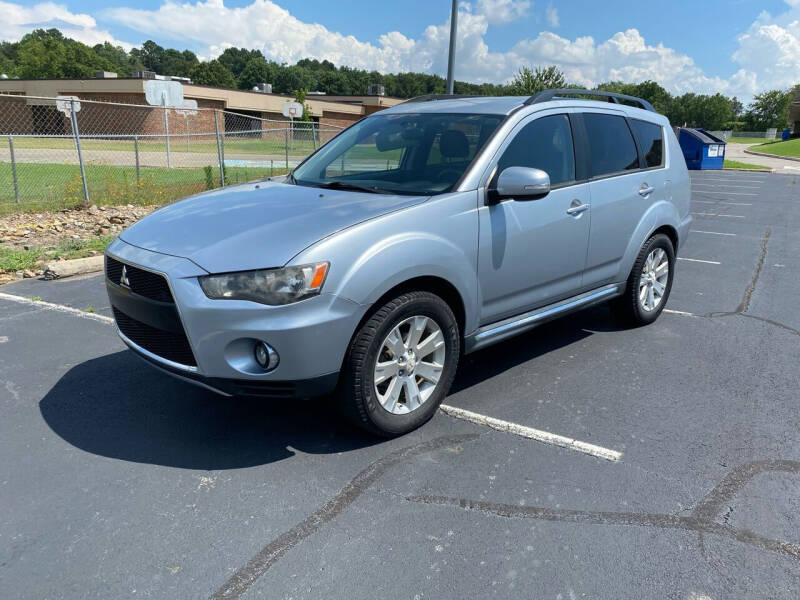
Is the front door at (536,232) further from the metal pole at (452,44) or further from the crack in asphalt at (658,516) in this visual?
the metal pole at (452,44)

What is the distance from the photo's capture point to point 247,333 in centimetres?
293

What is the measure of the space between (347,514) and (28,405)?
90.8 inches

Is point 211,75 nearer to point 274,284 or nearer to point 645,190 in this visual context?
point 645,190

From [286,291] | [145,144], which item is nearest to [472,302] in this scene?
[286,291]

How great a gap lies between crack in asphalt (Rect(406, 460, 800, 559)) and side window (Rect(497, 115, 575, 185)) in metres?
2.01

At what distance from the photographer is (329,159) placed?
4.64 meters

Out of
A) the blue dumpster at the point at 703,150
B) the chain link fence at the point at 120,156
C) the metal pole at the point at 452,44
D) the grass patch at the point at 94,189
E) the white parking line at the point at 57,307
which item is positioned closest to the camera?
the white parking line at the point at 57,307

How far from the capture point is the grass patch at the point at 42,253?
7.18 metres

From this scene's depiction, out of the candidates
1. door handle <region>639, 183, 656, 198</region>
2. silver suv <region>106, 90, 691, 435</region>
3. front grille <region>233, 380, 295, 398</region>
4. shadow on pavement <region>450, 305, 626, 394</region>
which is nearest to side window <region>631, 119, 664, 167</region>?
silver suv <region>106, 90, 691, 435</region>

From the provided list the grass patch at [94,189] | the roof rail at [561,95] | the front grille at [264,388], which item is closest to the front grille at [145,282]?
the front grille at [264,388]

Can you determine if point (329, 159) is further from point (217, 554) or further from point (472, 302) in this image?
point (217, 554)

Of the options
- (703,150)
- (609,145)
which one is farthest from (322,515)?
(703,150)

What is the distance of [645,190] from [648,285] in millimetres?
849

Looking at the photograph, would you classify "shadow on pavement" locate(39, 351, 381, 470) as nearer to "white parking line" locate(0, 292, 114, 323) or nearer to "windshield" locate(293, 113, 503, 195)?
"white parking line" locate(0, 292, 114, 323)
